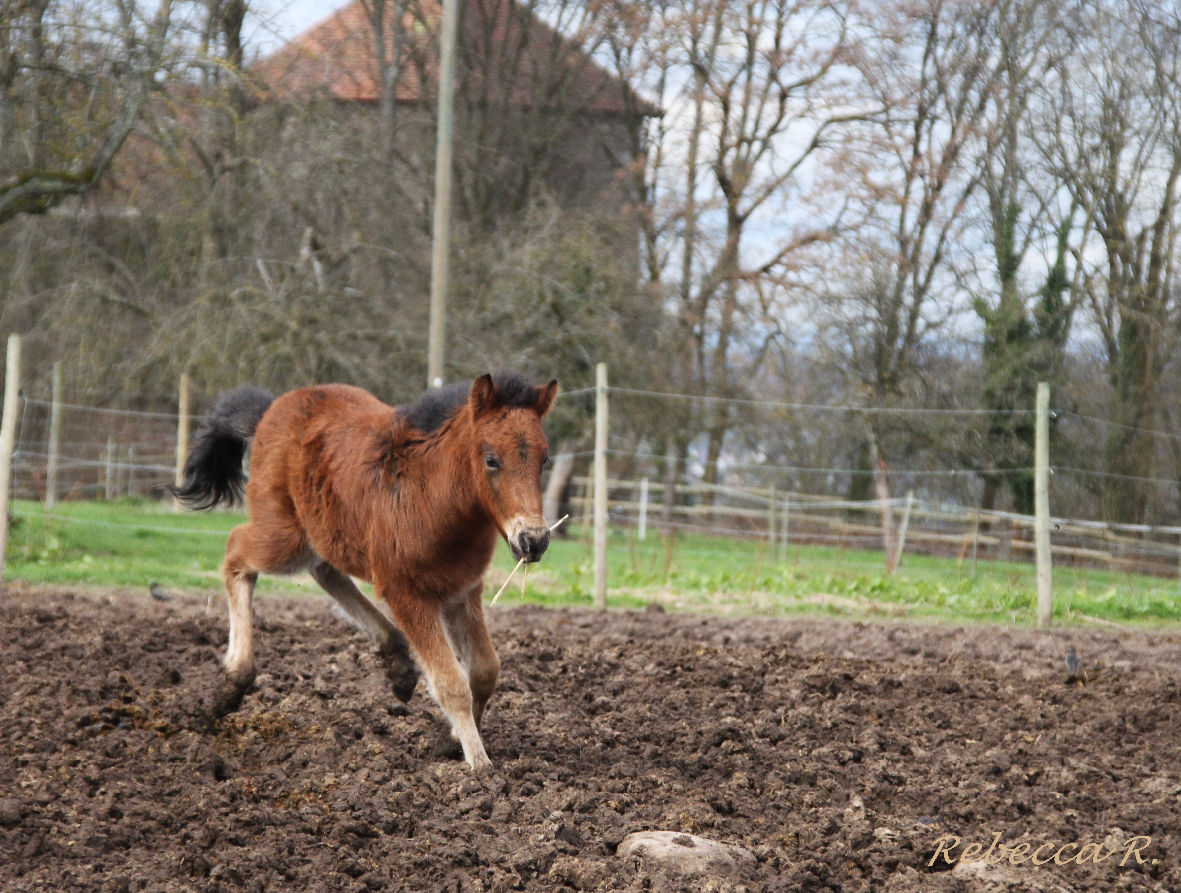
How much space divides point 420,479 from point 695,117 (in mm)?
20842

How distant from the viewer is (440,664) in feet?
16.0

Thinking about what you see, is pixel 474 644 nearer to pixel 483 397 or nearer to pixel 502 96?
pixel 483 397

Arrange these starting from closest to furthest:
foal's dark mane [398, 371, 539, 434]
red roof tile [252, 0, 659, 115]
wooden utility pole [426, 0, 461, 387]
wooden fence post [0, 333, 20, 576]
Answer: foal's dark mane [398, 371, 539, 434], wooden fence post [0, 333, 20, 576], wooden utility pole [426, 0, 461, 387], red roof tile [252, 0, 659, 115]

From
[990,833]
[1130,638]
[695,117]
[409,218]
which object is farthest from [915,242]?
[990,833]

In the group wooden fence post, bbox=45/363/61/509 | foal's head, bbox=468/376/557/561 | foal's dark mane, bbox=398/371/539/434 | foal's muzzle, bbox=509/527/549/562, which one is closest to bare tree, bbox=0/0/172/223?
wooden fence post, bbox=45/363/61/509

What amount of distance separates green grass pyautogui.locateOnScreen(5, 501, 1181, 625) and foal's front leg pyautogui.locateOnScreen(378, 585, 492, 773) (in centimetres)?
518

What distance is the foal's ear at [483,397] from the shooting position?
474 centimetres

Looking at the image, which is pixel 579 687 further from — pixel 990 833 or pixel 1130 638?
pixel 1130 638

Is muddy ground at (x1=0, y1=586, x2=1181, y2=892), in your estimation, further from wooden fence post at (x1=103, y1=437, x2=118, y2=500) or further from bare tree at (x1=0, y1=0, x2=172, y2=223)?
wooden fence post at (x1=103, y1=437, x2=118, y2=500)

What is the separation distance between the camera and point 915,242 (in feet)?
71.4

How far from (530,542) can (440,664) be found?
3.05ft

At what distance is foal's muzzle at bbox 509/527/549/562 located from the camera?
14.0 feet

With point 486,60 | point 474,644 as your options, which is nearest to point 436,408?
point 474,644

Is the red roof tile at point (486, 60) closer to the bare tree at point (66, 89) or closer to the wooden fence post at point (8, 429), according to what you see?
the bare tree at point (66, 89)
